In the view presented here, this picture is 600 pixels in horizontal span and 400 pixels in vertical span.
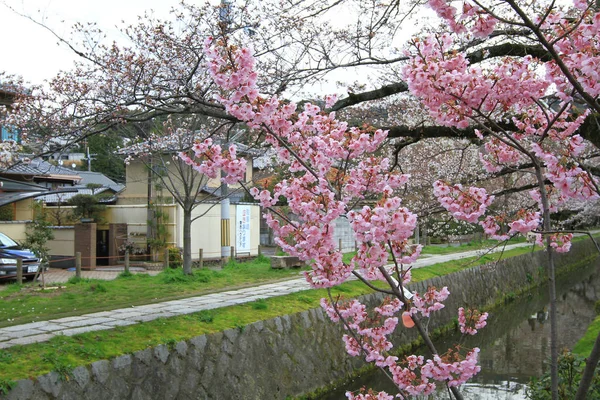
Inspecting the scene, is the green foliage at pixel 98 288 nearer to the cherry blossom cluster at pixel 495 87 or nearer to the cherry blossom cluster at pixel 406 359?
the cherry blossom cluster at pixel 406 359

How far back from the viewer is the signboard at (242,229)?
2078 centimetres

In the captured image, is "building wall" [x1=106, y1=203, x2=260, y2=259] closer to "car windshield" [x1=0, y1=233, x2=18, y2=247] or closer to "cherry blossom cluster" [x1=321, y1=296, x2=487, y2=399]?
"car windshield" [x1=0, y1=233, x2=18, y2=247]

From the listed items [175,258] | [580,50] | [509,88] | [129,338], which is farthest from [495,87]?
[175,258]

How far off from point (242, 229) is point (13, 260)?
8.85 meters

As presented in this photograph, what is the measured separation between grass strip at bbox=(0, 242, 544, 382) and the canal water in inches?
68.2

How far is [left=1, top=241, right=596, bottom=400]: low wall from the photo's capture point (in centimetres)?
554

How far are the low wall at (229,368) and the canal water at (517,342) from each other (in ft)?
2.12

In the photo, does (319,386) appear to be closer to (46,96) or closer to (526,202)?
(46,96)

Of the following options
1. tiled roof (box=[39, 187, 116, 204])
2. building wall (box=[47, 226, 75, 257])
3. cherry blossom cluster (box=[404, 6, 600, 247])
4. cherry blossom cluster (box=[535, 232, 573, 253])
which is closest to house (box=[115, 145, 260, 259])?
tiled roof (box=[39, 187, 116, 204])

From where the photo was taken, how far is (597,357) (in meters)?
2.94

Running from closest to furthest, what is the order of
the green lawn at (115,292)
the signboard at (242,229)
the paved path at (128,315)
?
the paved path at (128,315)
the green lawn at (115,292)
the signboard at (242,229)

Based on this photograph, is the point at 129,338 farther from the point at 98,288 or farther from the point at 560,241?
the point at 560,241

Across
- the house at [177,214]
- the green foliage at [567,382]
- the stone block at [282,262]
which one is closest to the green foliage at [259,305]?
the green foliage at [567,382]

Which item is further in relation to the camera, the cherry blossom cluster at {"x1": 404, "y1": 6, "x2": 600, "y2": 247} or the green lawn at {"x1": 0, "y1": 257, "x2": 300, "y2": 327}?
the green lawn at {"x1": 0, "y1": 257, "x2": 300, "y2": 327}
